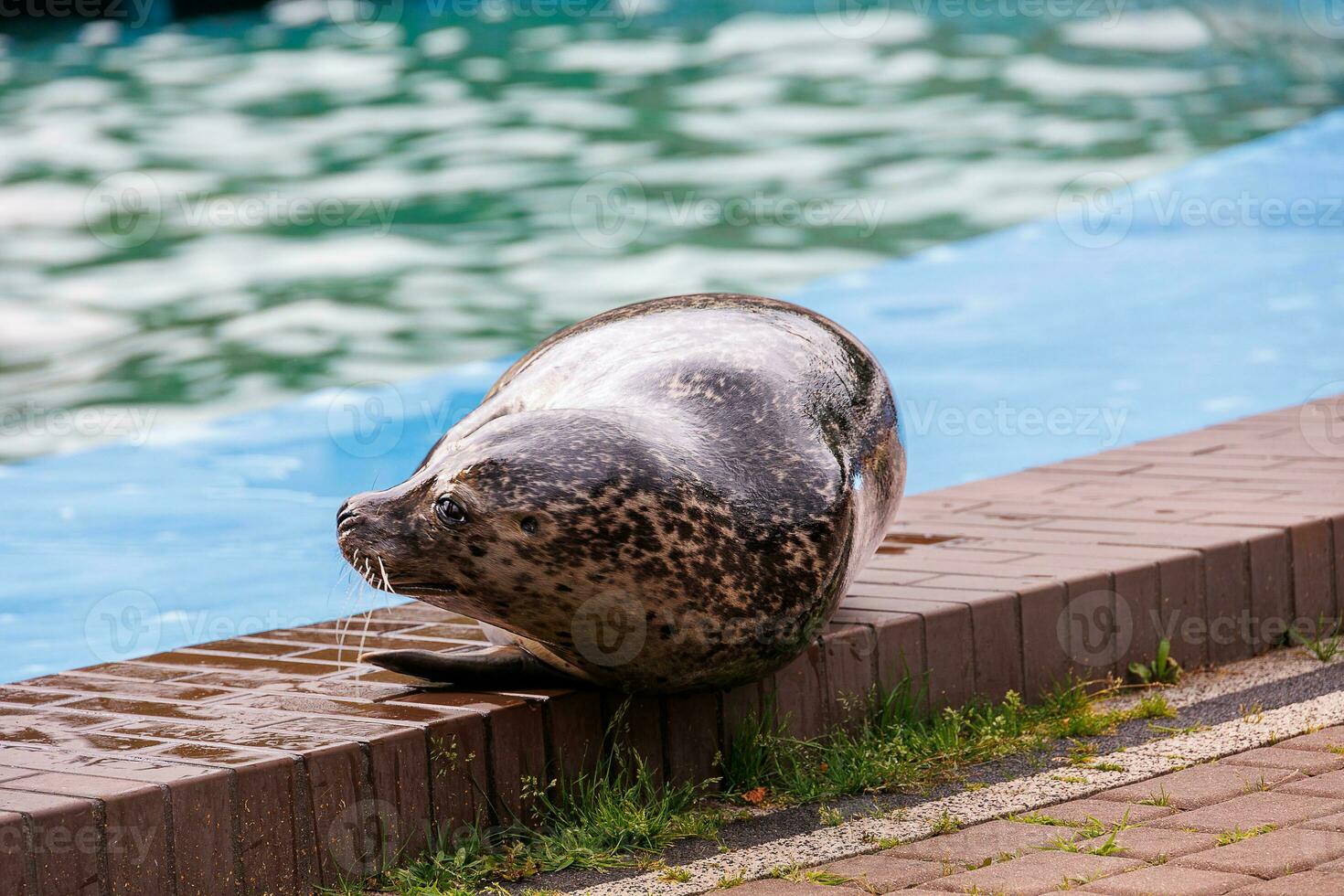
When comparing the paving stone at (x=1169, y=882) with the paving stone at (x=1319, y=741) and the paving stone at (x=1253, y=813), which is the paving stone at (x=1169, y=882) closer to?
the paving stone at (x=1253, y=813)

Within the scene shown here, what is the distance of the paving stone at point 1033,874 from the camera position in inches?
138

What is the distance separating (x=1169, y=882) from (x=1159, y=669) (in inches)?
77.5

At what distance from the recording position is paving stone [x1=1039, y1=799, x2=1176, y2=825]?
3957 mm

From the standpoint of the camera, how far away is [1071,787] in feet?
14.0

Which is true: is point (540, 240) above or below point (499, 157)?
below

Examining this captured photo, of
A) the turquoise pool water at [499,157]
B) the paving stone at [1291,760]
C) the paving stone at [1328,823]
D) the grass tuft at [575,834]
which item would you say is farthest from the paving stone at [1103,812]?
the turquoise pool water at [499,157]

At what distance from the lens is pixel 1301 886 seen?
11.0ft

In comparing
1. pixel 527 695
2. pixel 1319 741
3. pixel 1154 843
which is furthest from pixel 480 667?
pixel 1319 741

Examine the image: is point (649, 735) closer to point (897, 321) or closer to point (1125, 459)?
point (1125, 459)

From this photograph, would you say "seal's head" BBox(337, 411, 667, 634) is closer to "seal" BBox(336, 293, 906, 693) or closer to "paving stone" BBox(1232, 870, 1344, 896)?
"seal" BBox(336, 293, 906, 693)

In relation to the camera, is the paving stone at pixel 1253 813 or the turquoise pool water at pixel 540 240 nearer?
the paving stone at pixel 1253 813

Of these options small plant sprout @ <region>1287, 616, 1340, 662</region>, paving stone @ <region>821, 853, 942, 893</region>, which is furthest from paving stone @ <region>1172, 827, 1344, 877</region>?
small plant sprout @ <region>1287, 616, 1340, 662</region>

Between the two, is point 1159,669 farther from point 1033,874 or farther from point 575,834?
point 575,834

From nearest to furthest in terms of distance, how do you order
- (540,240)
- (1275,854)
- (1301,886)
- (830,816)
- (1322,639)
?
1. (1301,886)
2. (1275,854)
3. (830,816)
4. (1322,639)
5. (540,240)
